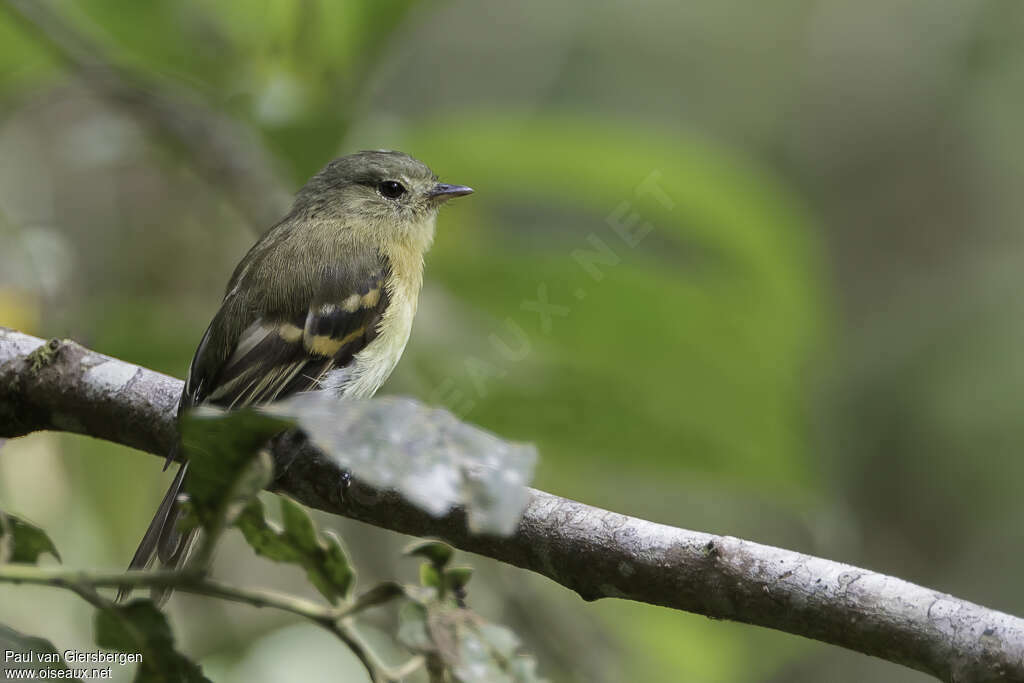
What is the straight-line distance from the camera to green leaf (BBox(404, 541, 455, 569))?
51.5 inches

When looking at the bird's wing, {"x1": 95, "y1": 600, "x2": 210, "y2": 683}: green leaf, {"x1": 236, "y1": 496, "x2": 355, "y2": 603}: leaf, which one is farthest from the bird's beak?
{"x1": 95, "y1": 600, "x2": 210, "y2": 683}: green leaf

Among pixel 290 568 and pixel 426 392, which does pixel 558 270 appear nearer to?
pixel 426 392

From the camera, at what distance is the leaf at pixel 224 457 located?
46.1 inches

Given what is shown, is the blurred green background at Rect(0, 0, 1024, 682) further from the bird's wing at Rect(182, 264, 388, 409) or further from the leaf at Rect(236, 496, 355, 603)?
the leaf at Rect(236, 496, 355, 603)

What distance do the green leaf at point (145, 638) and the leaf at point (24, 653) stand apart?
0.06 m

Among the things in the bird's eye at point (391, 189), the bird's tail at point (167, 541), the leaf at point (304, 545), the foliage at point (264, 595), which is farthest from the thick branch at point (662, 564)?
the bird's eye at point (391, 189)

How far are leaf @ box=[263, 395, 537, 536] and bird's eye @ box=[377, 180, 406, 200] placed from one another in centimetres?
279

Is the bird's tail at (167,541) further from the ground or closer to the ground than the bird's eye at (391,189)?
closer to the ground

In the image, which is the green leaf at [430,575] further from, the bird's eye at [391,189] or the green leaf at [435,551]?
the bird's eye at [391,189]

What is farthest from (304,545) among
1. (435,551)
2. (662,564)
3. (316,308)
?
(316,308)

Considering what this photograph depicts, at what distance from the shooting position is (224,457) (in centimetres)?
121

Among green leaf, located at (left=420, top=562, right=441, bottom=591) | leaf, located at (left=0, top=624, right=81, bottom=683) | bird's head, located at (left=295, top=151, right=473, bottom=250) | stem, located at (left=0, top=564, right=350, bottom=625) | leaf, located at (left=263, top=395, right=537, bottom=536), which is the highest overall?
bird's head, located at (left=295, top=151, right=473, bottom=250)

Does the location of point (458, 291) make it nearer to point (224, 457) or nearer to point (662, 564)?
point (662, 564)

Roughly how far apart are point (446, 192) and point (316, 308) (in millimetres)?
772
